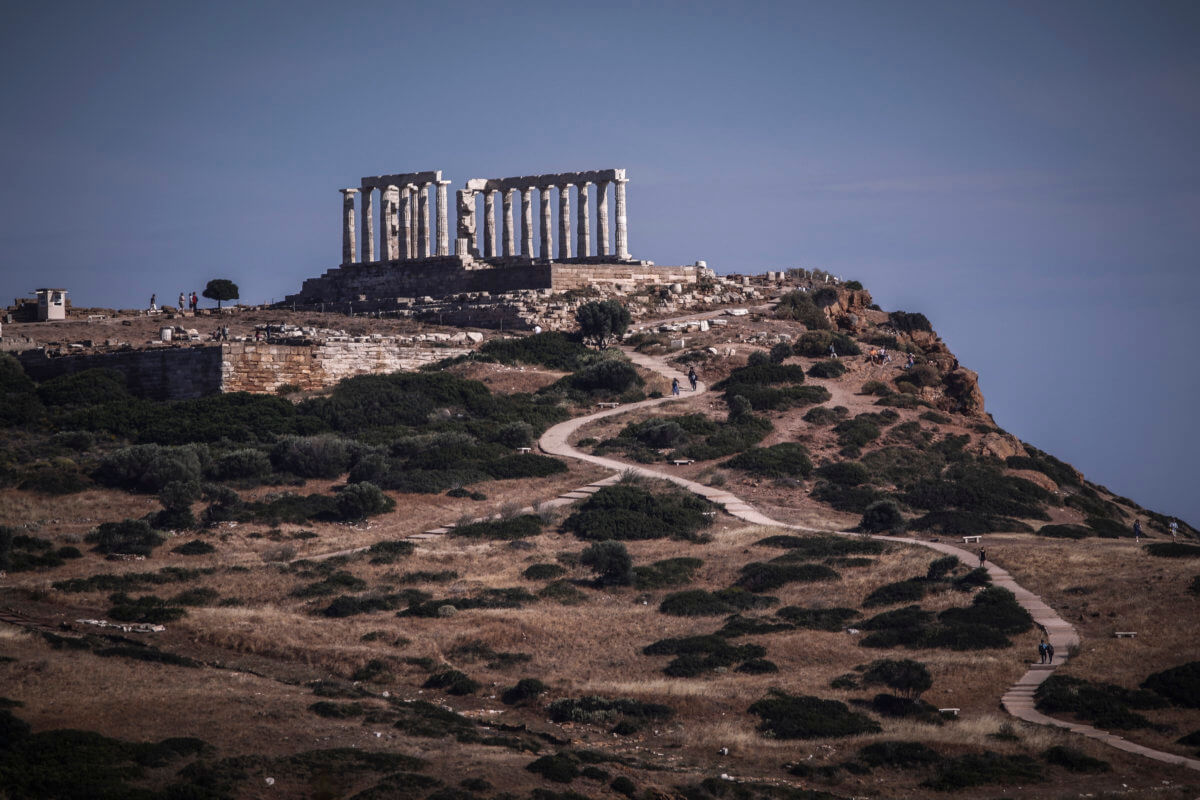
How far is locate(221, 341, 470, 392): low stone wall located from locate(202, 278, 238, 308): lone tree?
18.1m

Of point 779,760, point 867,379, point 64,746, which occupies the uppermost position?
point 867,379

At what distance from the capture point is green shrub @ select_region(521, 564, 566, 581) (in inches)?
1400

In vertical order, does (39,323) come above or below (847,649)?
above

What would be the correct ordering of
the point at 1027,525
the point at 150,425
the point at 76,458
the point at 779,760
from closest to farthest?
the point at 779,760 < the point at 1027,525 < the point at 76,458 < the point at 150,425

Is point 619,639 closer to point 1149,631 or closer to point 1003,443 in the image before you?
point 1149,631

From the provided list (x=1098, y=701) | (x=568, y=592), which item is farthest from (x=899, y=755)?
(x=568, y=592)

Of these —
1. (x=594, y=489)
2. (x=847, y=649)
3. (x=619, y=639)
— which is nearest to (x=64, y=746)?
(x=619, y=639)

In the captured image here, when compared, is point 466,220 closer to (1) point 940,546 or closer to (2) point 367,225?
(2) point 367,225

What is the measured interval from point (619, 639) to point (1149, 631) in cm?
1168

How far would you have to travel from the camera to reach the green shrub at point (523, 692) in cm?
2650

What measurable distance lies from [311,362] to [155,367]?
21.0 feet

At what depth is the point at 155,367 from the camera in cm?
5519

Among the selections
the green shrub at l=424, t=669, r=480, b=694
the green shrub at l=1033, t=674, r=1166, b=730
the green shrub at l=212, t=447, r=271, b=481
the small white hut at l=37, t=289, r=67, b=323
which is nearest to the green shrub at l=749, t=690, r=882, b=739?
the green shrub at l=1033, t=674, r=1166, b=730

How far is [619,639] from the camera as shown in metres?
30.4
